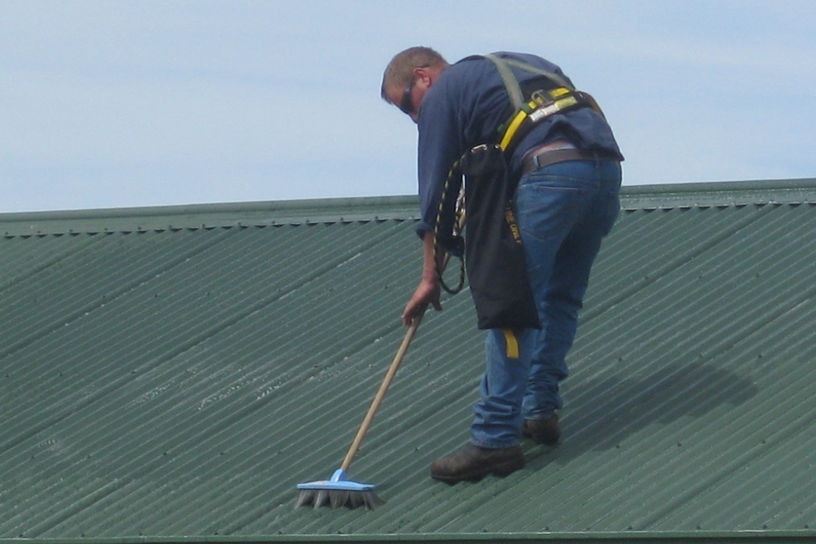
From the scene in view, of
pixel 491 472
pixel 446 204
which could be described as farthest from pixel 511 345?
pixel 446 204

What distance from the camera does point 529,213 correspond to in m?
7.76

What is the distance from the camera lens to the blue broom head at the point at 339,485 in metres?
7.66

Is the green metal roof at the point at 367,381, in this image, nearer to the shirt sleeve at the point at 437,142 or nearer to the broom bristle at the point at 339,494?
the broom bristle at the point at 339,494

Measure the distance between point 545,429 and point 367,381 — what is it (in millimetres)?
1380

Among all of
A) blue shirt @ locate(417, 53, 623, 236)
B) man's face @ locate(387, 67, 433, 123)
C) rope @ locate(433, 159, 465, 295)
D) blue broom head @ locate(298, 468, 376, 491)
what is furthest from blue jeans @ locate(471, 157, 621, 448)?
man's face @ locate(387, 67, 433, 123)

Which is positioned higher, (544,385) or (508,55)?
(508,55)

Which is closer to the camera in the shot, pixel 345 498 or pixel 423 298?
pixel 345 498

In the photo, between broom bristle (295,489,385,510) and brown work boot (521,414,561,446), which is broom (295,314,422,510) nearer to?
broom bristle (295,489,385,510)

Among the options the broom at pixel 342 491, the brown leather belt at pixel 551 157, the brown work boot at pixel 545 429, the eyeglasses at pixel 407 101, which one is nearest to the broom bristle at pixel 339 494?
the broom at pixel 342 491

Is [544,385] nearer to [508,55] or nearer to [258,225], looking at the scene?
[508,55]

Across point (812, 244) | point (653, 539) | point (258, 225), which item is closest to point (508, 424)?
point (653, 539)

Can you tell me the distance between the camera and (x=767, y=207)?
9.98m

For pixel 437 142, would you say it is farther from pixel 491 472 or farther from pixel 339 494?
pixel 339 494

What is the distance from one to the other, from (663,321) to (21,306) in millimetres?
4003
